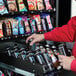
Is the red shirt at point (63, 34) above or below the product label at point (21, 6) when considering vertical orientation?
below

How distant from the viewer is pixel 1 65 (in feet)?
8.71

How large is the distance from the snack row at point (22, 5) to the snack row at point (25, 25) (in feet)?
0.53

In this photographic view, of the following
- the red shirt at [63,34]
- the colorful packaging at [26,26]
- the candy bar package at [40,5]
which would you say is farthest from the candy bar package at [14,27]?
the red shirt at [63,34]

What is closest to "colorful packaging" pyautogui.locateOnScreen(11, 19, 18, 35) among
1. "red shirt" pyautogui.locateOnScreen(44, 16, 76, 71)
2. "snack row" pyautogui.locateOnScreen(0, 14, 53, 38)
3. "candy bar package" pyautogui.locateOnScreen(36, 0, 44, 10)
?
"snack row" pyautogui.locateOnScreen(0, 14, 53, 38)

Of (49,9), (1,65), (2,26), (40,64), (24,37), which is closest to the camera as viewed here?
(40,64)

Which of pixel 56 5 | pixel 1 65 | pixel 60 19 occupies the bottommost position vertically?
pixel 1 65

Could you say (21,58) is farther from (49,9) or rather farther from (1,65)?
(49,9)

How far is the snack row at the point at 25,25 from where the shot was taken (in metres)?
3.34

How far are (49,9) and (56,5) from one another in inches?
5.7

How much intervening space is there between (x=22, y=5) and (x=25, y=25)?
0.33m

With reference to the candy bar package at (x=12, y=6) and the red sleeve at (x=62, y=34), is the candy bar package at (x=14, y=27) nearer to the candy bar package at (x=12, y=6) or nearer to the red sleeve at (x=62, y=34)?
the candy bar package at (x=12, y=6)

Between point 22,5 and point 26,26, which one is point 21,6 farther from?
point 26,26

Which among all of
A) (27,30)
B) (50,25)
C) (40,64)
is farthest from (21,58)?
(50,25)

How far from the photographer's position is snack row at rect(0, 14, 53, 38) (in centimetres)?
334
